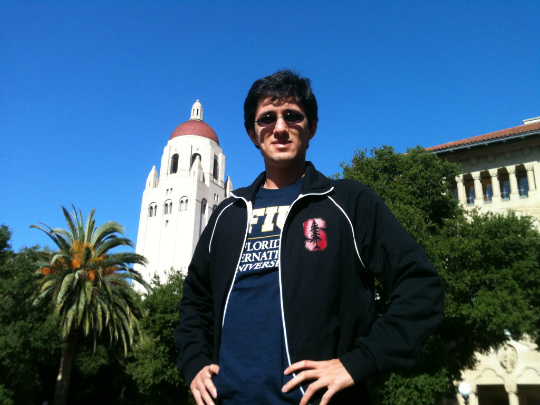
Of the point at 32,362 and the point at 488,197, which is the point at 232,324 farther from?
the point at 488,197

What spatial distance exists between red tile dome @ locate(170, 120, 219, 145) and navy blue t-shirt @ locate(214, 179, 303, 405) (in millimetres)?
72109

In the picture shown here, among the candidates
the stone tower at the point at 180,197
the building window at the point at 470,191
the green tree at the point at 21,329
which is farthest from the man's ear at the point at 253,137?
the stone tower at the point at 180,197

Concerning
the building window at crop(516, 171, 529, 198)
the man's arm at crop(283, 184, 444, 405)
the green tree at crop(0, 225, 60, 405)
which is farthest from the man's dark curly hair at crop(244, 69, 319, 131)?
the building window at crop(516, 171, 529, 198)

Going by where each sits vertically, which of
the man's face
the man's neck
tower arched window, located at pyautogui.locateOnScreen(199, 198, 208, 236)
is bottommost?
the man's neck

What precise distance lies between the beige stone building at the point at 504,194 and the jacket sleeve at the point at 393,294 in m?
28.1

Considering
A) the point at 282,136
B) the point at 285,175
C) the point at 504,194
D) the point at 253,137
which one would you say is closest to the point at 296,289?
the point at 285,175

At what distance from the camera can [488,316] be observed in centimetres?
1753

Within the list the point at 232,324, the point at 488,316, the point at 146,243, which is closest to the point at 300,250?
the point at 232,324

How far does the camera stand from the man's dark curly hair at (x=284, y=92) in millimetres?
2645

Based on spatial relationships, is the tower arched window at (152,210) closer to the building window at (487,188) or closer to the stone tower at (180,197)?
the stone tower at (180,197)

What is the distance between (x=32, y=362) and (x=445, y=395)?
59.0 ft

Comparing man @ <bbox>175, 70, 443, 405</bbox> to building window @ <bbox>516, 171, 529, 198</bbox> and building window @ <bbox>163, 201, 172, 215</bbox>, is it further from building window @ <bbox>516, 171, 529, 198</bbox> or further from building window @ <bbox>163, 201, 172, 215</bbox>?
building window @ <bbox>163, 201, 172, 215</bbox>

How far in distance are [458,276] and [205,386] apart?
18.7 meters

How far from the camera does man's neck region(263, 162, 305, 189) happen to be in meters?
2.69
